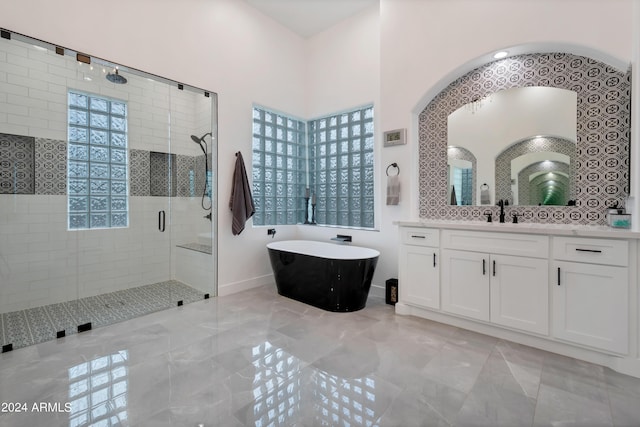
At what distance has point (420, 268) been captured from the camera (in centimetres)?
299

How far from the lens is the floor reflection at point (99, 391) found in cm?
159

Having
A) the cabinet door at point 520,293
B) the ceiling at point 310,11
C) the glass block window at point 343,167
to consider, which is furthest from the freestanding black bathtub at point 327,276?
the ceiling at point 310,11

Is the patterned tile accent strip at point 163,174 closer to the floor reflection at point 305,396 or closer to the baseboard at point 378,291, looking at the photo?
the floor reflection at point 305,396

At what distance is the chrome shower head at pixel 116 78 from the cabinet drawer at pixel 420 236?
3.27 meters

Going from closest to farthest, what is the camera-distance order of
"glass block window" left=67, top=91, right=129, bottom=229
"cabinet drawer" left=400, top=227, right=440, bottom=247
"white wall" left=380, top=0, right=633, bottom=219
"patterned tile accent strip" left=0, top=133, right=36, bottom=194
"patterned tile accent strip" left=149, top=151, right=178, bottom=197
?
"white wall" left=380, top=0, right=633, bottom=219
"patterned tile accent strip" left=0, top=133, right=36, bottom=194
"glass block window" left=67, top=91, right=129, bottom=229
"cabinet drawer" left=400, top=227, right=440, bottom=247
"patterned tile accent strip" left=149, top=151, right=178, bottom=197

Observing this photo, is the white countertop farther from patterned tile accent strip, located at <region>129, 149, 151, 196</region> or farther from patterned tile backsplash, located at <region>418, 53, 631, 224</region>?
patterned tile accent strip, located at <region>129, 149, 151, 196</region>

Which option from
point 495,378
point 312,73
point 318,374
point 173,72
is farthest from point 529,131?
point 173,72

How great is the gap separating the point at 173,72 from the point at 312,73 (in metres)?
Answer: 2.20

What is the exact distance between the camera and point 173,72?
10.8 feet

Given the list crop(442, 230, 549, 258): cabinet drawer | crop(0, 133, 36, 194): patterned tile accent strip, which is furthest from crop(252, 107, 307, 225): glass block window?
crop(442, 230, 549, 258): cabinet drawer

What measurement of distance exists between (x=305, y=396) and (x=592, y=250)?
2.25m

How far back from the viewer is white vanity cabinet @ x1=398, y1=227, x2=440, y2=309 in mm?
2881

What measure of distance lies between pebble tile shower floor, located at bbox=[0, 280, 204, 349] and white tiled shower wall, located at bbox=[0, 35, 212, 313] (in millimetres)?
78

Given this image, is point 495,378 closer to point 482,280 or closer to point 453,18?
point 482,280
